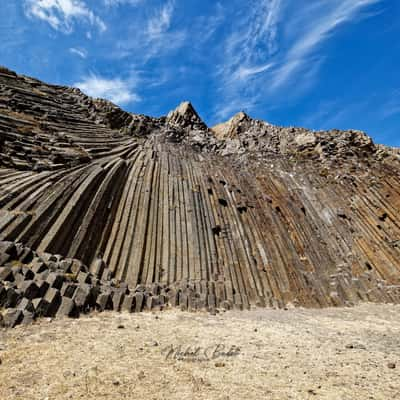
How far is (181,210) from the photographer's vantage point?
12.7 metres

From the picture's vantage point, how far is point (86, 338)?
4715mm

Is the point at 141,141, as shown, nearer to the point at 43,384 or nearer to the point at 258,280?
the point at 258,280

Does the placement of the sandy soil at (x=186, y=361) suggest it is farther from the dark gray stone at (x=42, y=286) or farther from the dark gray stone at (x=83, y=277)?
the dark gray stone at (x=83, y=277)

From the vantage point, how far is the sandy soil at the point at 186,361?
3285 millimetres

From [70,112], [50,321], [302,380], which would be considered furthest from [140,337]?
[70,112]

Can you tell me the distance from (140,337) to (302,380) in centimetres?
292

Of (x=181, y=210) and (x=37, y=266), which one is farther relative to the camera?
(x=181, y=210)

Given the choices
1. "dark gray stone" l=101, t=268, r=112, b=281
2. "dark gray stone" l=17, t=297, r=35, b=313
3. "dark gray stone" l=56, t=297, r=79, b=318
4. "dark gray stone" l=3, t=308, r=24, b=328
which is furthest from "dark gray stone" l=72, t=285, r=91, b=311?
"dark gray stone" l=101, t=268, r=112, b=281

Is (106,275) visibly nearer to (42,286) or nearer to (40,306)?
(42,286)

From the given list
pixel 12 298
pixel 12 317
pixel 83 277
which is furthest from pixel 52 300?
pixel 83 277

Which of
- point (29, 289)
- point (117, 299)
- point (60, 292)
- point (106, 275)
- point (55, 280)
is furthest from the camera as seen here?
point (106, 275)
